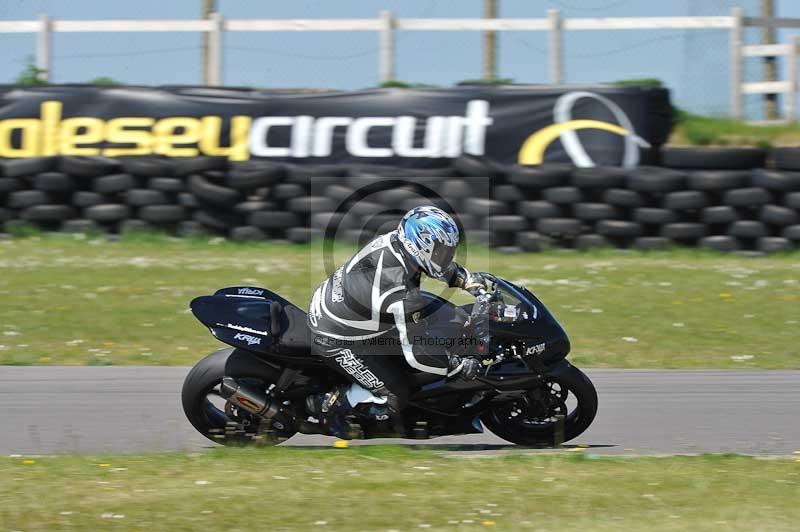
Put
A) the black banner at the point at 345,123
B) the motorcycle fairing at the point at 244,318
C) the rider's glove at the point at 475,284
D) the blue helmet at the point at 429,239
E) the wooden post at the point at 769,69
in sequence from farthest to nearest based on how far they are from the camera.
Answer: the wooden post at the point at 769,69
the black banner at the point at 345,123
the motorcycle fairing at the point at 244,318
the rider's glove at the point at 475,284
the blue helmet at the point at 429,239

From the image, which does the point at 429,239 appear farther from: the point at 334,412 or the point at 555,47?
the point at 555,47

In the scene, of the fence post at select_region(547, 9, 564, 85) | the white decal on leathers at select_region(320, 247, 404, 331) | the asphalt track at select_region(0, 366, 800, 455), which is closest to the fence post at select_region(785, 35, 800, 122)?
the fence post at select_region(547, 9, 564, 85)

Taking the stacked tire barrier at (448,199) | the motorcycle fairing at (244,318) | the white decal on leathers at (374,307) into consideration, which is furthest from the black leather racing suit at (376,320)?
the stacked tire barrier at (448,199)

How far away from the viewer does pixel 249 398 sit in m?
6.62

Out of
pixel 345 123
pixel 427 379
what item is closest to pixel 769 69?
pixel 345 123

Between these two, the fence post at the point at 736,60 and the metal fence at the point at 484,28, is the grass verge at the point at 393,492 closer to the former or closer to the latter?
the metal fence at the point at 484,28

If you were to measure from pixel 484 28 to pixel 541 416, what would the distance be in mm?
10131

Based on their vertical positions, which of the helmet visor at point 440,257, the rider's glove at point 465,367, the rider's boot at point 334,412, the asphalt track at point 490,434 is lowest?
the asphalt track at point 490,434

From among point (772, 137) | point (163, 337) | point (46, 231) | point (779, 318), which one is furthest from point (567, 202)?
point (46, 231)

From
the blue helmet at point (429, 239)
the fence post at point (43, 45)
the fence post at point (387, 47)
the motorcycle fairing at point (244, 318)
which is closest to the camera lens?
the blue helmet at point (429, 239)

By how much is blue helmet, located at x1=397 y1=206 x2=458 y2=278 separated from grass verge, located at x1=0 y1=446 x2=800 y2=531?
102cm

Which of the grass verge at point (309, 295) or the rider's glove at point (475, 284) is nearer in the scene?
the rider's glove at point (475, 284)

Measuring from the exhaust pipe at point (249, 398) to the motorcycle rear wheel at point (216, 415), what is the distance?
58 millimetres

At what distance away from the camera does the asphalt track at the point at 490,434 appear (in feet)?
22.2
